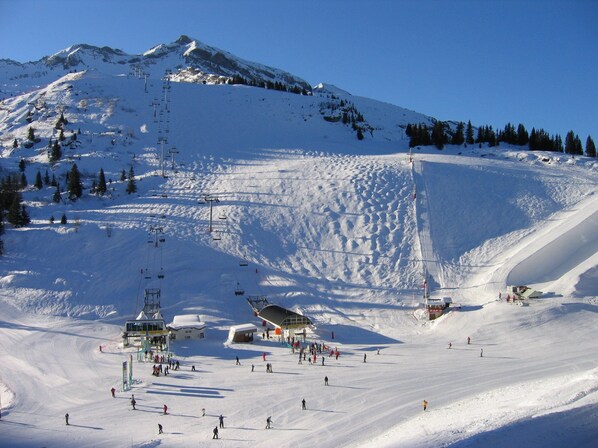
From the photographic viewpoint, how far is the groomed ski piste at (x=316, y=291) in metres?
20.6

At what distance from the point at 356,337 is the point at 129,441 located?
1723cm

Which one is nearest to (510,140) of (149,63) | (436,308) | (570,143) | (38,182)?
(570,143)

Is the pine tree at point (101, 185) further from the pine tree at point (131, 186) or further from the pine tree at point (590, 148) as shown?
the pine tree at point (590, 148)

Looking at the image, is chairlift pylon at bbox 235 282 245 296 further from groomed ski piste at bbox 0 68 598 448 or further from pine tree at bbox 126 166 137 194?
pine tree at bbox 126 166 137 194

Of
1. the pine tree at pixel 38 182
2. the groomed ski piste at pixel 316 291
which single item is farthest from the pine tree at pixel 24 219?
the pine tree at pixel 38 182

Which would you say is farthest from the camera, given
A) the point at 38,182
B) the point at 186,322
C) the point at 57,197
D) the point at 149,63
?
the point at 149,63

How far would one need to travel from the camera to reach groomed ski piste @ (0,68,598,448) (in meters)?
20.6

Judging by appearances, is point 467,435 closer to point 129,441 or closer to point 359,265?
point 129,441

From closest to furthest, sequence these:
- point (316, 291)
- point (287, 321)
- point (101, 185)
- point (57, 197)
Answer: point (287, 321)
point (316, 291)
point (57, 197)
point (101, 185)

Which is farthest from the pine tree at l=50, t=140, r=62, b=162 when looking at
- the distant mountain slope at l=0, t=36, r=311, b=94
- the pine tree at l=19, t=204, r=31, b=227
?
the distant mountain slope at l=0, t=36, r=311, b=94

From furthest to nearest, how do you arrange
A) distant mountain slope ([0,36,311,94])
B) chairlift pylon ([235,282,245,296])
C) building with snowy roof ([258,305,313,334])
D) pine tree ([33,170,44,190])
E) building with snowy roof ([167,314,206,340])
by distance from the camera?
distant mountain slope ([0,36,311,94]) < pine tree ([33,170,44,190]) < chairlift pylon ([235,282,245,296]) < building with snowy roof ([258,305,313,334]) < building with snowy roof ([167,314,206,340])

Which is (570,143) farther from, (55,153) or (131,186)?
(55,153)

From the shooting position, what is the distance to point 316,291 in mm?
39594

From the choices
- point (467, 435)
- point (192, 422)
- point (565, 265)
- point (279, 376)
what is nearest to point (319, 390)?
point (279, 376)
